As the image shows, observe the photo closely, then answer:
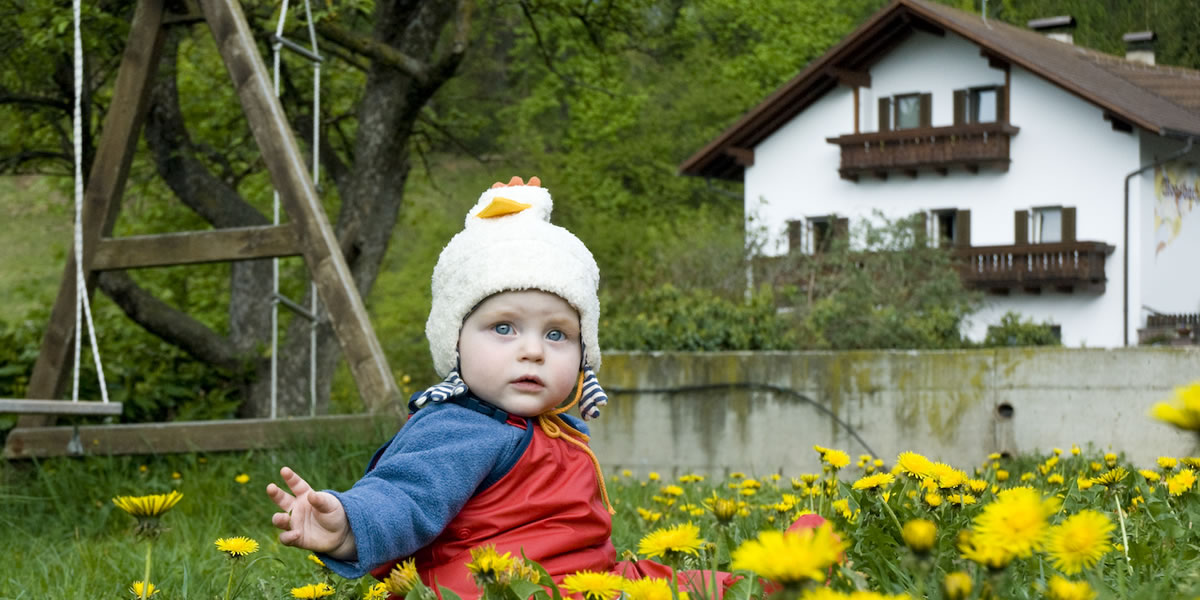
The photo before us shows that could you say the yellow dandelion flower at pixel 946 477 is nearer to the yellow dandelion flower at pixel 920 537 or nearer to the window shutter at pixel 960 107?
the yellow dandelion flower at pixel 920 537

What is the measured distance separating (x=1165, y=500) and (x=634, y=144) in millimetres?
35686

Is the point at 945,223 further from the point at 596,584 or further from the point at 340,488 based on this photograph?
the point at 596,584

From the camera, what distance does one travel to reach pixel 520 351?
248cm

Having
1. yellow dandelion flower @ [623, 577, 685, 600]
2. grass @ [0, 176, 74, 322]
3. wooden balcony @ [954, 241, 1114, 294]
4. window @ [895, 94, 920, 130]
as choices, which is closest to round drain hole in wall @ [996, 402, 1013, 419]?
yellow dandelion flower @ [623, 577, 685, 600]

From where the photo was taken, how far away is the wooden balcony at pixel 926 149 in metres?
25.9

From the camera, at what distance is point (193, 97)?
1345 cm

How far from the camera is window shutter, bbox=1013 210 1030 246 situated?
85.7 feet

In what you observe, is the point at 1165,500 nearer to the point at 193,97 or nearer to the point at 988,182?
the point at 193,97

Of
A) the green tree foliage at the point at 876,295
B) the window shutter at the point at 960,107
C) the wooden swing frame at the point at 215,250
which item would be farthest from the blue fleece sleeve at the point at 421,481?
the window shutter at the point at 960,107

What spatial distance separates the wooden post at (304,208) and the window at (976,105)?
73.1ft

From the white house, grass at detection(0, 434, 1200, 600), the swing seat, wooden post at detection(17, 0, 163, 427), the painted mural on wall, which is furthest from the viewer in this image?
the painted mural on wall

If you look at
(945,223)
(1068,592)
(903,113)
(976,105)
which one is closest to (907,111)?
(903,113)

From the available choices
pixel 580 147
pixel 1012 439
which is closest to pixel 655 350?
pixel 1012 439

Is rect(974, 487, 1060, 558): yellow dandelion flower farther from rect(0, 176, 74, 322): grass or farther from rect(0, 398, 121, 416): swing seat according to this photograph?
rect(0, 176, 74, 322): grass
